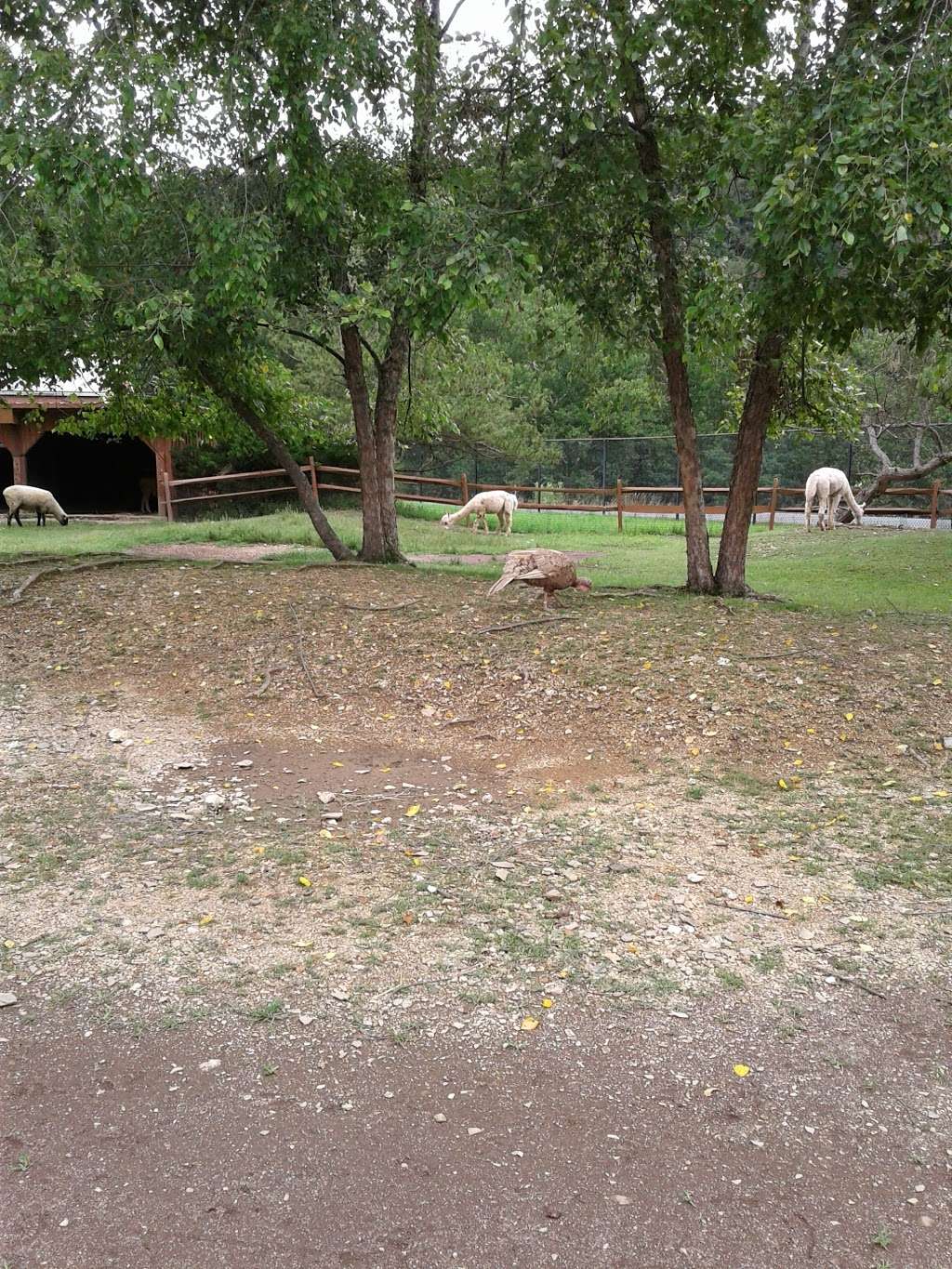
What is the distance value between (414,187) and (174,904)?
7904 millimetres

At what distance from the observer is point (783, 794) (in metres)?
5.56

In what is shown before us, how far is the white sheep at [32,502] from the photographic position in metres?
19.7

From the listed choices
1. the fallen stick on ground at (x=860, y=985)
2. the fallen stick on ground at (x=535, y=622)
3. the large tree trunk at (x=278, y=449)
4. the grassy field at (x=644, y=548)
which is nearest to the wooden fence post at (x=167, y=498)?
the grassy field at (x=644, y=548)

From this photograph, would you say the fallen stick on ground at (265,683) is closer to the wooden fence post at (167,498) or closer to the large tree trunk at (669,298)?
the large tree trunk at (669,298)

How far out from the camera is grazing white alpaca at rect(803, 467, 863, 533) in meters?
19.7

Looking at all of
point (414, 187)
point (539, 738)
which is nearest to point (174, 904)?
point (539, 738)

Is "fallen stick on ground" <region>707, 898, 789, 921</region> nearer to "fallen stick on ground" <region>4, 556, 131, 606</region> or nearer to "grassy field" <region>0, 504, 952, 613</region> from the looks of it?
"grassy field" <region>0, 504, 952, 613</region>

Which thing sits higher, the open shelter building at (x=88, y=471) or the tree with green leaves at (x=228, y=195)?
the tree with green leaves at (x=228, y=195)

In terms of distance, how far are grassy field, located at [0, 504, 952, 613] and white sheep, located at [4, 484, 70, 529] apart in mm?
327

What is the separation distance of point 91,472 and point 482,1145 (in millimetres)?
26940

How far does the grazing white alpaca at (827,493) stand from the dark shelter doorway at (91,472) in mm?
15860

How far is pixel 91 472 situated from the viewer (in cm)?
2720

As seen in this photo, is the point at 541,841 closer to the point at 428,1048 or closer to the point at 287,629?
the point at 428,1048

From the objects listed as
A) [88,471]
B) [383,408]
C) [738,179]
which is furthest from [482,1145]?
[88,471]
